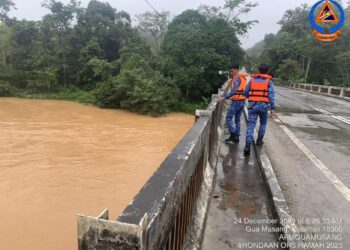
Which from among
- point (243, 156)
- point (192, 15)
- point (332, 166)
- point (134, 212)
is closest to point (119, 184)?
point (243, 156)

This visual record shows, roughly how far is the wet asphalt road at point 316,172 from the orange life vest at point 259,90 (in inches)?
45.7

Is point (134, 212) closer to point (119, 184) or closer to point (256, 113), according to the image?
point (256, 113)

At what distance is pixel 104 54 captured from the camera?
37.8m

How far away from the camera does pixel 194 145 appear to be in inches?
119

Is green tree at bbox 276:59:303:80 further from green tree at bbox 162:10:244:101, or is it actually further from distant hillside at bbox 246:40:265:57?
distant hillside at bbox 246:40:265:57

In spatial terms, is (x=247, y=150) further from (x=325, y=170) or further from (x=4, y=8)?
(x=4, y=8)

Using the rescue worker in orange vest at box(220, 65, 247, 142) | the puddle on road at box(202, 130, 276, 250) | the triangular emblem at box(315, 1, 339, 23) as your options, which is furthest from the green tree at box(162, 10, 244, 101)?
the puddle on road at box(202, 130, 276, 250)

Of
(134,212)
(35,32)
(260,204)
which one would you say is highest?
(35,32)

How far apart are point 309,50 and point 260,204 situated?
43971mm

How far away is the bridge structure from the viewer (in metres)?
1.53

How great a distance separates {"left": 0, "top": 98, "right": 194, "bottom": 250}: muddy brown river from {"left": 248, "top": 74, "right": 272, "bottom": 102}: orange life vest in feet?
19.0

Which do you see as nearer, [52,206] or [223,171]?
[223,171]

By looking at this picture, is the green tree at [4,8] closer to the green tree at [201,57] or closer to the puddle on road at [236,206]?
the green tree at [201,57]

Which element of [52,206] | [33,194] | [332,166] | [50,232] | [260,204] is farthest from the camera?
[33,194]
